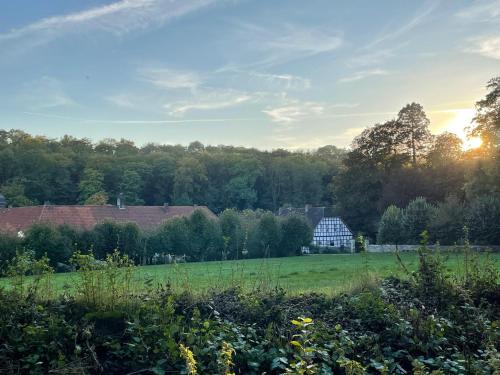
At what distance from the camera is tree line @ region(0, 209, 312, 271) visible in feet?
89.6

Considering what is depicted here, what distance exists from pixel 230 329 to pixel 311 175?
2622 inches

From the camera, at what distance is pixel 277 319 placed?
19.0 ft

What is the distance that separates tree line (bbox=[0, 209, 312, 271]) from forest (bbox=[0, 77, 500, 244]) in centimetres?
853

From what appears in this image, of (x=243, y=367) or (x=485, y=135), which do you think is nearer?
(x=243, y=367)

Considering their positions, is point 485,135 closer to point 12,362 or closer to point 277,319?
point 277,319

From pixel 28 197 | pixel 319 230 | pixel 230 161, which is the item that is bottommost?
pixel 319 230

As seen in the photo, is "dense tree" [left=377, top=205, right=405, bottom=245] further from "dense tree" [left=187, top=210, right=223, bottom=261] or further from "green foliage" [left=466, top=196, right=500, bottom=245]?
"dense tree" [left=187, top=210, right=223, bottom=261]

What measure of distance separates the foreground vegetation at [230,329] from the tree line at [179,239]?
1861 cm

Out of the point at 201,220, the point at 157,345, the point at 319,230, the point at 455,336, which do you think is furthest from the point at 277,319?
the point at 319,230

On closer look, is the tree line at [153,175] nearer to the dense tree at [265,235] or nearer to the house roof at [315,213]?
the house roof at [315,213]

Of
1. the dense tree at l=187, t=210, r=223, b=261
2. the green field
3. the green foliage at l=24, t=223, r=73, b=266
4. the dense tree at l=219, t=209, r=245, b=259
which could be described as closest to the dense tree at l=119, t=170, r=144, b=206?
the dense tree at l=219, t=209, r=245, b=259

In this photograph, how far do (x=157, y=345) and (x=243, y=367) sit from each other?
855 mm

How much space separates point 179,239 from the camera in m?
34.0

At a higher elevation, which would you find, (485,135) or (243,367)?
(485,135)
